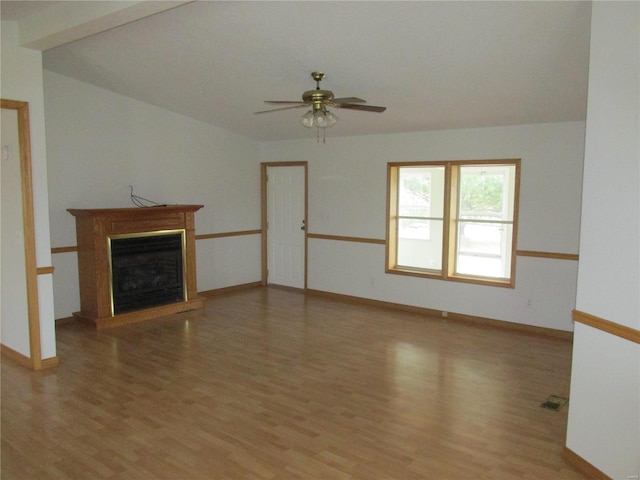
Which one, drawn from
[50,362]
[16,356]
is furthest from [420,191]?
[16,356]

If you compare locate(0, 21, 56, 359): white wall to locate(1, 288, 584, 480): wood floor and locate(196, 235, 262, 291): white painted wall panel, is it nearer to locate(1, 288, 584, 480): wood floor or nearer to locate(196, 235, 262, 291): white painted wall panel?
locate(1, 288, 584, 480): wood floor

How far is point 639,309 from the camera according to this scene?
2.44 metres

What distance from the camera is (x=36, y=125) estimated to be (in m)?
4.12

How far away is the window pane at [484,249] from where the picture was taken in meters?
5.87

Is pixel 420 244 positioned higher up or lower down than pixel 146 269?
higher up

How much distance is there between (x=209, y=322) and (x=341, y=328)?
1.60 meters

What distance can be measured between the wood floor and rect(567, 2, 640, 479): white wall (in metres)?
0.41

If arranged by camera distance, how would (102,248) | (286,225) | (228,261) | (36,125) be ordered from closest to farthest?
(36,125), (102,248), (228,261), (286,225)

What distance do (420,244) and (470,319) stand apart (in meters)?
1.22

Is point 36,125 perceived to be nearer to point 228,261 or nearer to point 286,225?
point 228,261

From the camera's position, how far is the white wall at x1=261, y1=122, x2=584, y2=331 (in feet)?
17.2

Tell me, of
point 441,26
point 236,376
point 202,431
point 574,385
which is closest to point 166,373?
point 236,376

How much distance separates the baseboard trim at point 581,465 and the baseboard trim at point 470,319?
262 centimetres

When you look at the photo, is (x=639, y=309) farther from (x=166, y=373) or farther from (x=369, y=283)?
(x=369, y=283)
